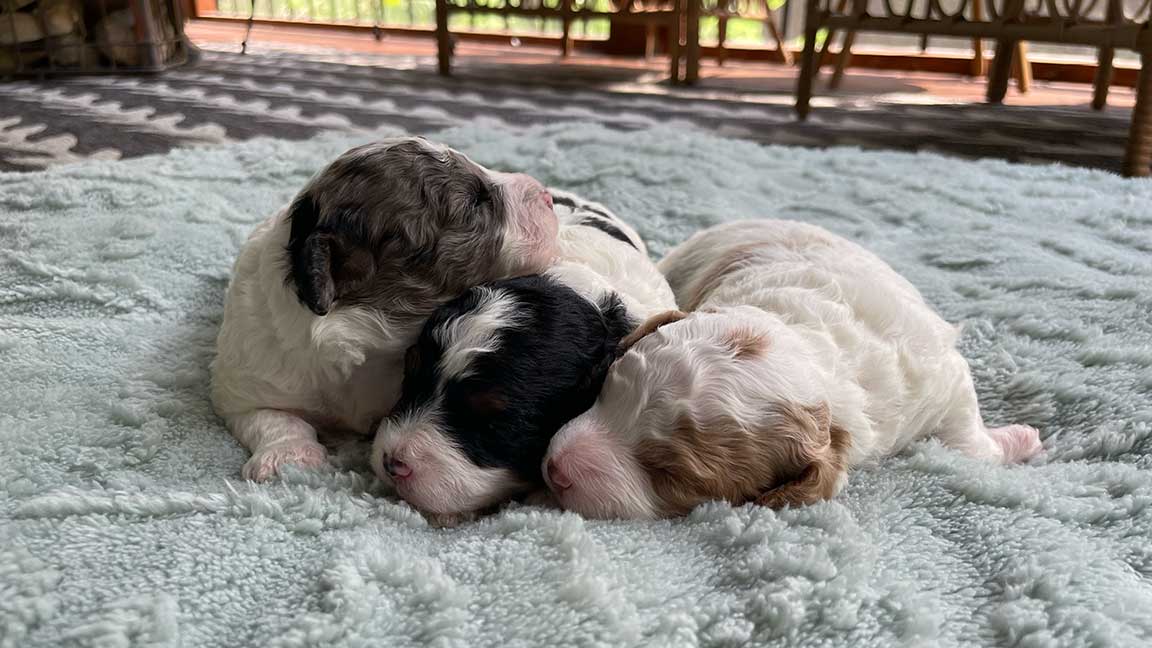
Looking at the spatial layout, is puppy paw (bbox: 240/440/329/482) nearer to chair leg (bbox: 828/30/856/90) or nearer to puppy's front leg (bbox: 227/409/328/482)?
puppy's front leg (bbox: 227/409/328/482)

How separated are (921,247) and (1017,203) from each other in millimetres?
695

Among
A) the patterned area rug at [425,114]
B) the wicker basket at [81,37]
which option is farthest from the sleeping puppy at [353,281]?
the wicker basket at [81,37]

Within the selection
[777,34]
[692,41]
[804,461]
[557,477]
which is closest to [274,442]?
[557,477]

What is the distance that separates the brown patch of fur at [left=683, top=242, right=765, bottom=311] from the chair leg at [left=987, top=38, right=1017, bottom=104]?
5626 millimetres

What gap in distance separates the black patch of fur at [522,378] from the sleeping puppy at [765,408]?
0.08 metres

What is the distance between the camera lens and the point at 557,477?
1.70m

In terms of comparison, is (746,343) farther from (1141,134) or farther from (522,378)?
(1141,134)

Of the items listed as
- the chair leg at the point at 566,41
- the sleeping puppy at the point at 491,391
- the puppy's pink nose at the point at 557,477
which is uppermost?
the chair leg at the point at 566,41

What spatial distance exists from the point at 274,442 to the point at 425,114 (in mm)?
4476

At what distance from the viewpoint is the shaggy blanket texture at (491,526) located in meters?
1.38

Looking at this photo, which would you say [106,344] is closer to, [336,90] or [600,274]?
[600,274]

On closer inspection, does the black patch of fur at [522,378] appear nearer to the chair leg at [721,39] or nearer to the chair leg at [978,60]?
the chair leg at [978,60]

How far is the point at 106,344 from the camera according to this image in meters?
2.39

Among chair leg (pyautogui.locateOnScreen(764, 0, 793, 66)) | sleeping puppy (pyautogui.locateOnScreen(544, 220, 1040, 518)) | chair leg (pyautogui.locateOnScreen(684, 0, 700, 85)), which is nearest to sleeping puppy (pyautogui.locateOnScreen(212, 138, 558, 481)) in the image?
sleeping puppy (pyautogui.locateOnScreen(544, 220, 1040, 518))
